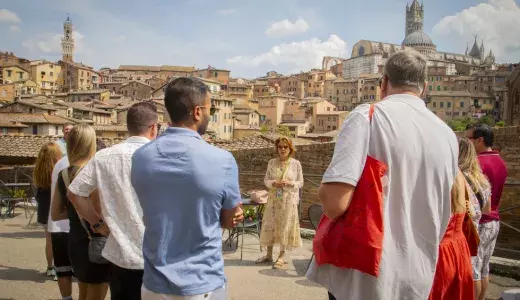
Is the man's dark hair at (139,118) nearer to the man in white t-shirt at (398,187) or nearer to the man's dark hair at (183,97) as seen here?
the man's dark hair at (183,97)

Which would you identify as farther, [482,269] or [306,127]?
[306,127]

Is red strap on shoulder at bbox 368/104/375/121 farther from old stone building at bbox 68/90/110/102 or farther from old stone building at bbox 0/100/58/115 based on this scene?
old stone building at bbox 68/90/110/102

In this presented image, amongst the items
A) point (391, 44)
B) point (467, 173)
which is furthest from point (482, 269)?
point (391, 44)

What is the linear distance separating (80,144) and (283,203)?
3.26 metres

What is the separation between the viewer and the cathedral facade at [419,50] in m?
114

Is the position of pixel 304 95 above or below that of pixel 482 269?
above

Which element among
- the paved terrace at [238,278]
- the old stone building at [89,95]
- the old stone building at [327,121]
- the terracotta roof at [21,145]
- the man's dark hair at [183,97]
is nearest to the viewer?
the man's dark hair at [183,97]

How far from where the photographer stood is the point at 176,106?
228cm

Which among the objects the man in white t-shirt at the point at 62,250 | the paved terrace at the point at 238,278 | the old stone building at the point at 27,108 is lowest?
the paved terrace at the point at 238,278

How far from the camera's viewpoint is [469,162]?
3734mm

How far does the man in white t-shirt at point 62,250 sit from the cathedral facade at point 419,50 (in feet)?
339

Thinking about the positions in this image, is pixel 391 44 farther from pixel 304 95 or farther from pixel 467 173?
pixel 467 173

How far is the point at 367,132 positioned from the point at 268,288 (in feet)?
11.6

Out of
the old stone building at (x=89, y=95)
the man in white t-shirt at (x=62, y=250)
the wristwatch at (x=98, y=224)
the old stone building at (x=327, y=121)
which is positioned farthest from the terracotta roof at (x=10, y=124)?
the old stone building at (x=327, y=121)
